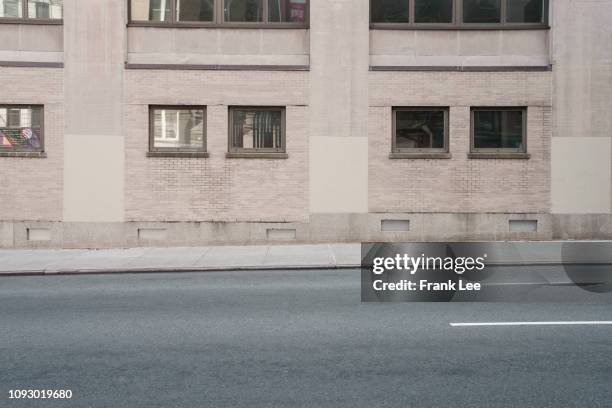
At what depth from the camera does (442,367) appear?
6.28m

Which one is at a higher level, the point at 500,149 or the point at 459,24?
the point at 459,24

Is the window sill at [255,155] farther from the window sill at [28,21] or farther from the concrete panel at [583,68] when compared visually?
the concrete panel at [583,68]

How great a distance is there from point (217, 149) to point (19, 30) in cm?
651

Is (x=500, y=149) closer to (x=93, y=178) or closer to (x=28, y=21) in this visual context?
(x=93, y=178)


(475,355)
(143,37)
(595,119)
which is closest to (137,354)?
(475,355)

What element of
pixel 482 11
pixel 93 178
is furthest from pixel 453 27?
pixel 93 178

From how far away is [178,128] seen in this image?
18734 millimetres

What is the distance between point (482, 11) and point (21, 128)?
→ 45.0 feet

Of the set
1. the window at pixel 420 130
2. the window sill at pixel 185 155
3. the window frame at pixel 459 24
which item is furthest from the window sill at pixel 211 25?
the window at pixel 420 130

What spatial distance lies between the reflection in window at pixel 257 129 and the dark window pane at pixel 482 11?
6256 millimetres

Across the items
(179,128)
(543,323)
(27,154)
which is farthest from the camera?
(179,128)

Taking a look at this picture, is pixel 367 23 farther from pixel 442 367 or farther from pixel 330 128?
pixel 442 367

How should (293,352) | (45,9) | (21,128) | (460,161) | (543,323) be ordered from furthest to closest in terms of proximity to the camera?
(460,161)
(45,9)
(21,128)
(543,323)
(293,352)

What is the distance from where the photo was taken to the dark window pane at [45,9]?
1847cm
